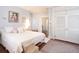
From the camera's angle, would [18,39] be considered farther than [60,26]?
No

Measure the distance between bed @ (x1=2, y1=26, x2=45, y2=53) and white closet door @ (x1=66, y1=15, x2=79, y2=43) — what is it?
1.42ft

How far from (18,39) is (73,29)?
0.86m

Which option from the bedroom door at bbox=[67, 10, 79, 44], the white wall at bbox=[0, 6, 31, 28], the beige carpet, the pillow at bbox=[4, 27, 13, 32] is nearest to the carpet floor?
the beige carpet

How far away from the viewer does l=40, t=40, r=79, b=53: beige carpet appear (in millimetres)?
1256

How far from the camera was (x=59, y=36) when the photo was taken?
1.38 metres

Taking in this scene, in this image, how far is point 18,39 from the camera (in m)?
1.21

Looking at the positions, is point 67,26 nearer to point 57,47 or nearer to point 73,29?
point 73,29

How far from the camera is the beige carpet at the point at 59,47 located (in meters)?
1.26

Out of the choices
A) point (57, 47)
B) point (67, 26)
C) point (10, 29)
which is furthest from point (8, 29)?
point (67, 26)

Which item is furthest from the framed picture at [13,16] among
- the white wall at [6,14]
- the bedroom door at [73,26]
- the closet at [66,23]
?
the bedroom door at [73,26]

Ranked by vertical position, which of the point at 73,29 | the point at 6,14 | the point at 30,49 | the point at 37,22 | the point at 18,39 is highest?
the point at 6,14
